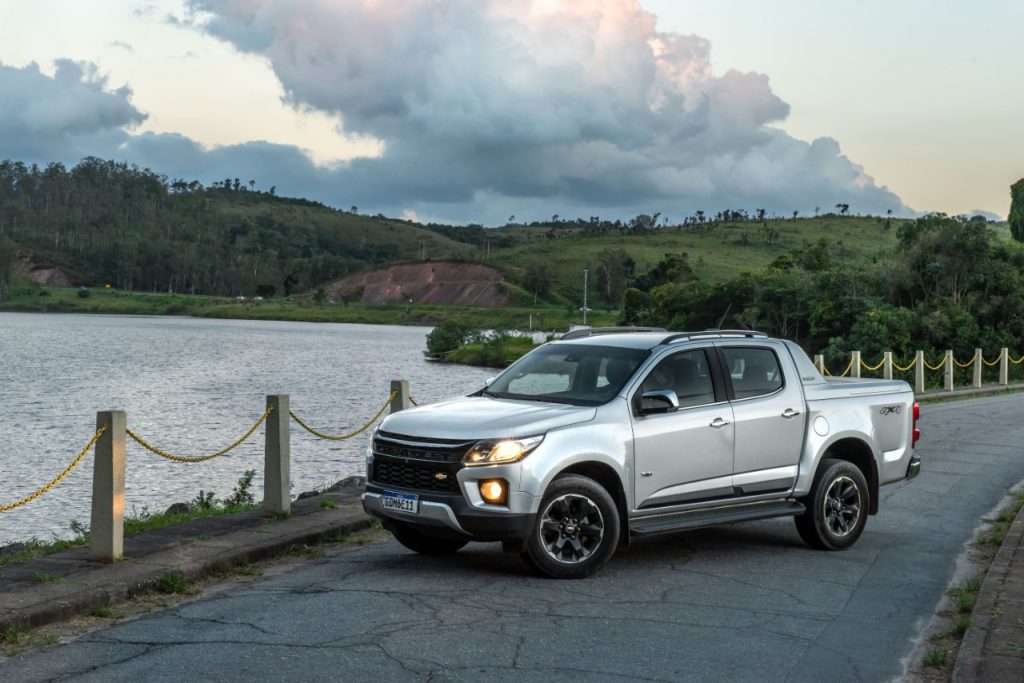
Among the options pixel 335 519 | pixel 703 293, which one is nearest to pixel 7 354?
pixel 703 293

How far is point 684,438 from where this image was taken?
29.6ft

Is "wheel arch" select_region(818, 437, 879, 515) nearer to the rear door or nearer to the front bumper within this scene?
the rear door

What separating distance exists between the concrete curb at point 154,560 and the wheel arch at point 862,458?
4.33m

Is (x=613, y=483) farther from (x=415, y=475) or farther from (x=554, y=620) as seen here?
(x=554, y=620)

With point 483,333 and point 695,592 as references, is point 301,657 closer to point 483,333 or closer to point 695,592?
point 695,592

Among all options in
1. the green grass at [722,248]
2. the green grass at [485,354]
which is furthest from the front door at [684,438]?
the green grass at [722,248]

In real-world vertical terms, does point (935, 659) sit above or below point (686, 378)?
below

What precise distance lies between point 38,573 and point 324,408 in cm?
3844

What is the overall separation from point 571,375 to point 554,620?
2.59 metres

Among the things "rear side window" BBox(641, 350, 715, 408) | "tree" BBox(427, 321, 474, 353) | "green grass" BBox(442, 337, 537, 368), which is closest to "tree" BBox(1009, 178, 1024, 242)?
"green grass" BBox(442, 337, 537, 368)

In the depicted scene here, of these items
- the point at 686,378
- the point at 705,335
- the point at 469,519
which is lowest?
the point at 469,519

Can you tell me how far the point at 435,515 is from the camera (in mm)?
8234

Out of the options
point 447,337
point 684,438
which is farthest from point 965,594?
point 447,337

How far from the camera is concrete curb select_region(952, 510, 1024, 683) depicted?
608 centimetres
